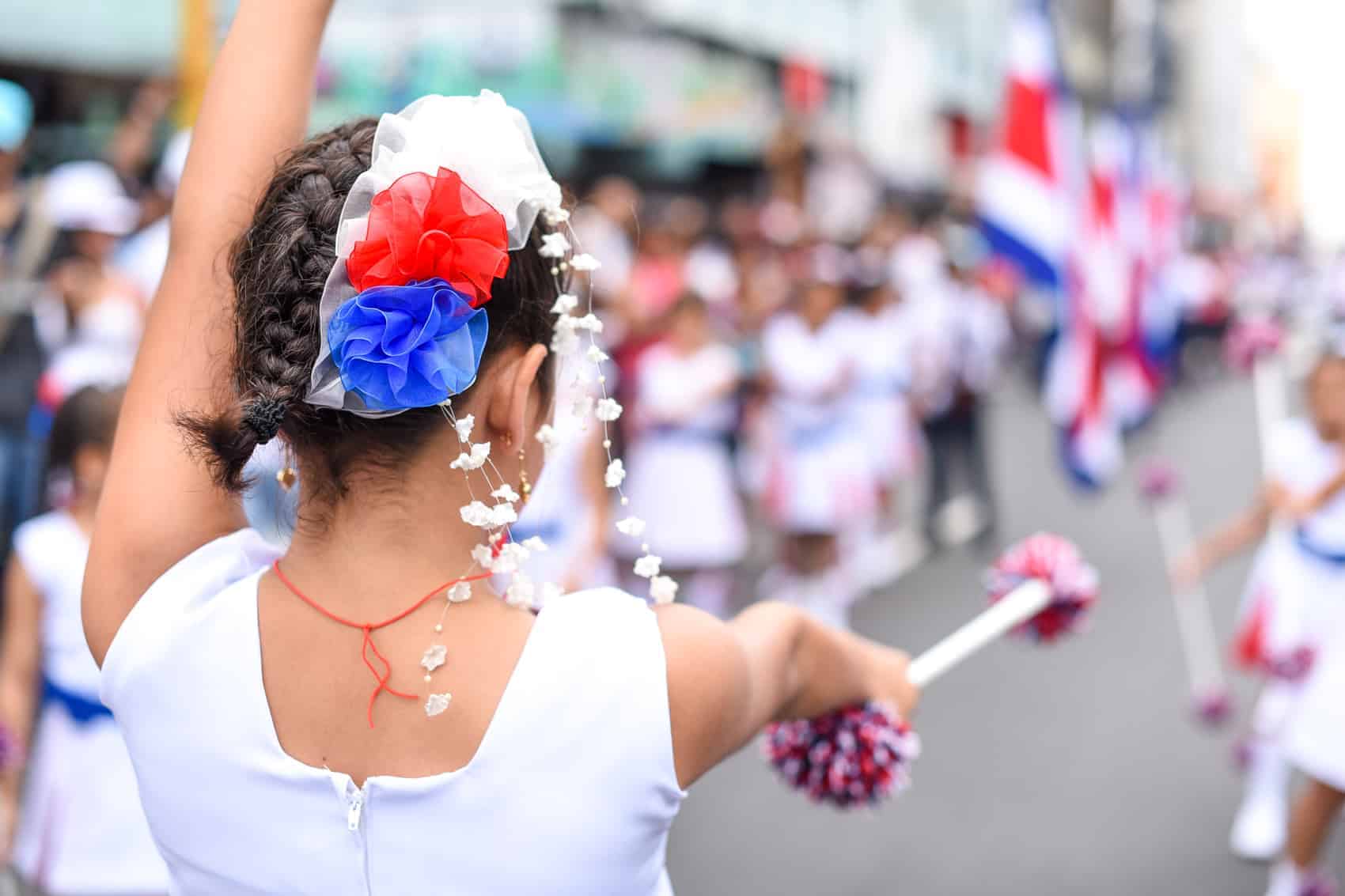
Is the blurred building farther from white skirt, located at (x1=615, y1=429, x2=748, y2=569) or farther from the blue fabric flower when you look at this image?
the blue fabric flower

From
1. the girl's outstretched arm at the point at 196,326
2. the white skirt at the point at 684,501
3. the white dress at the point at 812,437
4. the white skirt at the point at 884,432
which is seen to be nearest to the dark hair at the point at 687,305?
the white skirt at the point at 684,501

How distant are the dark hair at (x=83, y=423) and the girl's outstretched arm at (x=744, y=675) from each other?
2.15 m

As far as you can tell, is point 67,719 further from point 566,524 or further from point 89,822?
point 566,524

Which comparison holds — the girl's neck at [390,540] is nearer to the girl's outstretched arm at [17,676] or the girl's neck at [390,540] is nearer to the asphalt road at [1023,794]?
the girl's outstretched arm at [17,676]

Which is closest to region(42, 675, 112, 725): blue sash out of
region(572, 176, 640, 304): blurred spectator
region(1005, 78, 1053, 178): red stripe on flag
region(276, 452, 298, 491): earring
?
region(276, 452, 298, 491): earring

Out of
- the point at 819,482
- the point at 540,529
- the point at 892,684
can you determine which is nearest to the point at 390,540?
the point at 892,684

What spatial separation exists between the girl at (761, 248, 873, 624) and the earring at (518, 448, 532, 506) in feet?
18.3

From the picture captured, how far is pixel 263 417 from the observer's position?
1.18 m

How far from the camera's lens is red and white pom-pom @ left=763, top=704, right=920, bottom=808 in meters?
1.75

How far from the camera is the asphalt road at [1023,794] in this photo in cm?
437

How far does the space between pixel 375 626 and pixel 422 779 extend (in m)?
0.15

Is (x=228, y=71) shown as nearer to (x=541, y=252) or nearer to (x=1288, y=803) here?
(x=541, y=252)

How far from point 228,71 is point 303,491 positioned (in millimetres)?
453

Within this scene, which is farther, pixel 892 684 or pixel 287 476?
pixel 892 684
